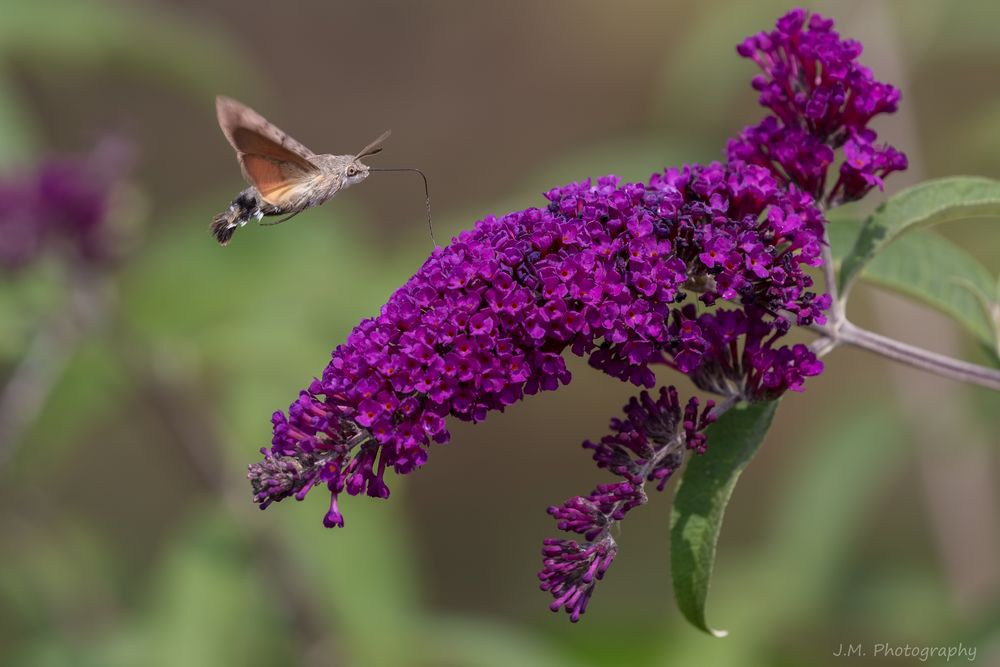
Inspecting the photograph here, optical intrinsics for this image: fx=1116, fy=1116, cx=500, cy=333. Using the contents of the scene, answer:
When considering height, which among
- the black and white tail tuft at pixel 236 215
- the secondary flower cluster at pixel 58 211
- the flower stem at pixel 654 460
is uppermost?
the secondary flower cluster at pixel 58 211

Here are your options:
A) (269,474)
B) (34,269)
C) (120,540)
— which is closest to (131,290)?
(34,269)

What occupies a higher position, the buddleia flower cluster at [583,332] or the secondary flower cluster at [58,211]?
the secondary flower cluster at [58,211]

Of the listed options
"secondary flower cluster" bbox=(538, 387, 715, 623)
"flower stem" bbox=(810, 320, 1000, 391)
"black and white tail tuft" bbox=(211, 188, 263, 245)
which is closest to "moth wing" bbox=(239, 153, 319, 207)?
"black and white tail tuft" bbox=(211, 188, 263, 245)

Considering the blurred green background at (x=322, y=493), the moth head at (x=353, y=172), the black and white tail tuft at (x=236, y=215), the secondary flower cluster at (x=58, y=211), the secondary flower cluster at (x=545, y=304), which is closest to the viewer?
the secondary flower cluster at (x=545, y=304)

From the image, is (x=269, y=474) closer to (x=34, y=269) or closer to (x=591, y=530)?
Answer: (x=591, y=530)

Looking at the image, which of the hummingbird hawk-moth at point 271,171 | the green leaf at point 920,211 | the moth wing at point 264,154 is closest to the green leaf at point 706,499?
the green leaf at point 920,211

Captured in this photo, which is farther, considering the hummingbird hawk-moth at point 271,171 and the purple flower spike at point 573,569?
the hummingbird hawk-moth at point 271,171

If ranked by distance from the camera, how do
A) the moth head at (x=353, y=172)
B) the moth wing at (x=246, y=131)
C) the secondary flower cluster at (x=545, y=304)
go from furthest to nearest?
the moth head at (x=353, y=172)
the moth wing at (x=246, y=131)
the secondary flower cluster at (x=545, y=304)

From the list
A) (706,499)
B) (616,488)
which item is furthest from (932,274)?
(616,488)

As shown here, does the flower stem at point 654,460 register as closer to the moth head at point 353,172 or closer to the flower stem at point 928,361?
the flower stem at point 928,361
